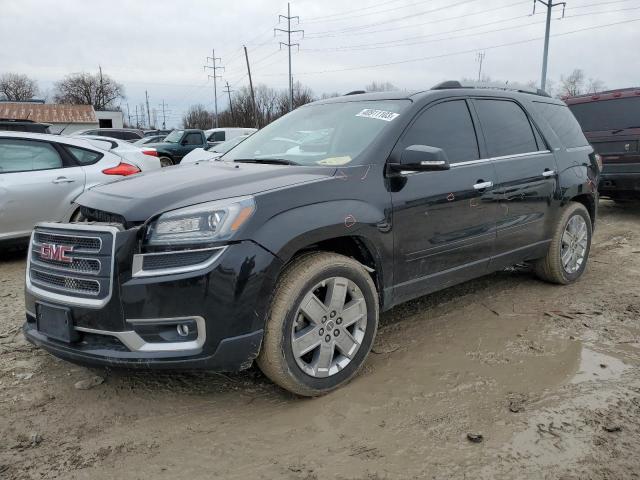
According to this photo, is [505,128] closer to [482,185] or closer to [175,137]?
[482,185]

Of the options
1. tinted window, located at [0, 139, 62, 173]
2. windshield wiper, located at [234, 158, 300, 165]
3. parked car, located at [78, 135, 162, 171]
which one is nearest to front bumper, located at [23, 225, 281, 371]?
windshield wiper, located at [234, 158, 300, 165]

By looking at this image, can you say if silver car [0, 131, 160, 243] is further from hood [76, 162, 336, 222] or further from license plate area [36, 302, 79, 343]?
license plate area [36, 302, 79, 343]

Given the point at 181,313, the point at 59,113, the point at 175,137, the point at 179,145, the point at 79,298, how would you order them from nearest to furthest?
1. the point at 181,313
2. the point at 79,298
3. the point at 179,145
4. the point at 175,137
5. the point at 59,113

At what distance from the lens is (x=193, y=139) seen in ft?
61.3

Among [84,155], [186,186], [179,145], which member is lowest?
A: [186,186]

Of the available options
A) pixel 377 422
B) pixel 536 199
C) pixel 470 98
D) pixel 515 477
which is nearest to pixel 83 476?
pixel 377 422

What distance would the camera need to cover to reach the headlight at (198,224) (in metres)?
2.55

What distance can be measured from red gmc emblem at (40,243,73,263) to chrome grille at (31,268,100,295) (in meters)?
0.09

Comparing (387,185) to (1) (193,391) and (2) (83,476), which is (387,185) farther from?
(2) (83,476)

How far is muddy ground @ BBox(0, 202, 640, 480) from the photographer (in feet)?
7.79

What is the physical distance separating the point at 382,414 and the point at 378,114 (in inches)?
77.7

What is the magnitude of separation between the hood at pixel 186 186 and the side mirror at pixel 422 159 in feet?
1.54

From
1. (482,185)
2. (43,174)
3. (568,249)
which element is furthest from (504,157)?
(43,174)

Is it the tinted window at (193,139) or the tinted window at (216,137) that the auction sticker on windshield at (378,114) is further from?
the tinted window at (216,137)
